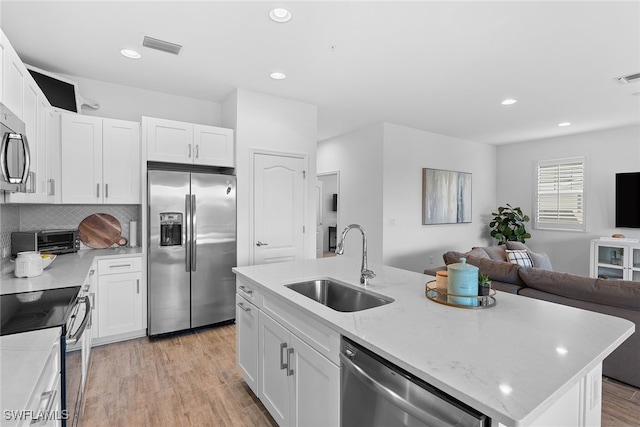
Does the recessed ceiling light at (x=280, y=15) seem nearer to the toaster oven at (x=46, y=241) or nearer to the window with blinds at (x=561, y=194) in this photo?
the toaster oven at (x=46, y=241)

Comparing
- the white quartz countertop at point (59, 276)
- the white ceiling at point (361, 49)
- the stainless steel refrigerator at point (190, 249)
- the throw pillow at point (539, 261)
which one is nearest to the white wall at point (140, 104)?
the white ceiling at point (361, 49)

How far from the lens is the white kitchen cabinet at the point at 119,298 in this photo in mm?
2996

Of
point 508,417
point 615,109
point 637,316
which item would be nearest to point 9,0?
point 508,417

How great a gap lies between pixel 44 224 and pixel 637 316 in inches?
201

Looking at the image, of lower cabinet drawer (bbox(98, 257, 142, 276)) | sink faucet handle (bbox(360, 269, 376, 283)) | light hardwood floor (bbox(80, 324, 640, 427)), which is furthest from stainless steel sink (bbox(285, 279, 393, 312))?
lower cabinet drawer (bbox(98, 257, 142, 276))

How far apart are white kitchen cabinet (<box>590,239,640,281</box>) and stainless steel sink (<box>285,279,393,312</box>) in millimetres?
5070

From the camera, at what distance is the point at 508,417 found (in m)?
0.75

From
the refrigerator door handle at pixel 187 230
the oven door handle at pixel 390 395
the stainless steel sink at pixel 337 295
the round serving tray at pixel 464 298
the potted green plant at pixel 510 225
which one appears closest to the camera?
the oven door handle at pixel 390 395

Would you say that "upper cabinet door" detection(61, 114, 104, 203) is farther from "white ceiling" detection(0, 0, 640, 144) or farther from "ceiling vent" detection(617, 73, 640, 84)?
"ceiling vent" detection(617, 73, 640, 84)

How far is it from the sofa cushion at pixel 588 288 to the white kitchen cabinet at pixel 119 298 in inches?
143

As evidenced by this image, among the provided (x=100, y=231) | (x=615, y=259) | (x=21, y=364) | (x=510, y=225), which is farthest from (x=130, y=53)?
(x=615, y=259)

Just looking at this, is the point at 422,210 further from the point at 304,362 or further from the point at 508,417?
the point at 508,417

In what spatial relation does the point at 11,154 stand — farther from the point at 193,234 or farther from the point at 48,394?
the point at 193,234

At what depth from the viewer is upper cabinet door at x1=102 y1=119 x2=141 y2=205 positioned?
3156 mm
